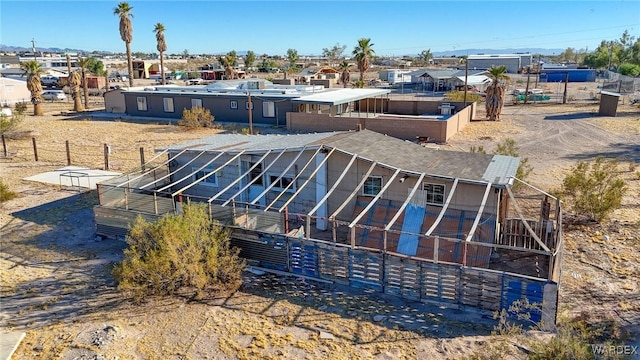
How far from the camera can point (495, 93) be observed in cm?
4066

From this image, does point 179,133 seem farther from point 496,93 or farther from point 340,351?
point 340,351

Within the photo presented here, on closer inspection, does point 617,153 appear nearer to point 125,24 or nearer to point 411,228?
point 411,228

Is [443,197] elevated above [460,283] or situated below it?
above

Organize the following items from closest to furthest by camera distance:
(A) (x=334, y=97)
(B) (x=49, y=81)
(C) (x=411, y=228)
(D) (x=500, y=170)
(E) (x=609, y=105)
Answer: (C) (x=411, y=228)
(D) (x=500, y=170)
(A) (x=334, y=97)
(E) (x=609, y=105)
(B) (x=49, y=81)

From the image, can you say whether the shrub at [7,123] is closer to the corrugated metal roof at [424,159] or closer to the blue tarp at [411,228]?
the corrugated metal roof at [424,159]

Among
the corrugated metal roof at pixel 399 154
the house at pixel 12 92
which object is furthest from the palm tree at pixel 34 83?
the corrugated metal roof at pixel 399 154

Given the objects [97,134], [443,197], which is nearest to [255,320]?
[443,197]

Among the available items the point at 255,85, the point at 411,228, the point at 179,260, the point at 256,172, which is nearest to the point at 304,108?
the point at 255,85

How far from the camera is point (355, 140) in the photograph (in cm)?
1862

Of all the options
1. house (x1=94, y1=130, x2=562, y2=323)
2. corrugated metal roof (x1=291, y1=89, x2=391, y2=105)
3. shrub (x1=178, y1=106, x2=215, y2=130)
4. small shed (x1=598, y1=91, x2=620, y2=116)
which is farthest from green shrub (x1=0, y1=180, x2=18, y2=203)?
small shed (x1=598, y1=91, x2=620, y2=116)

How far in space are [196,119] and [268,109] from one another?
6169mm

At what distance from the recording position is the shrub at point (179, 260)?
481 inches

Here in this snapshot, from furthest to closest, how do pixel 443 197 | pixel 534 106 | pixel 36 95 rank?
1. pixel 534 106
2. pixel 36 95
3. pixel 443 197

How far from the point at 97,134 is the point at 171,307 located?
3071 centimetres
